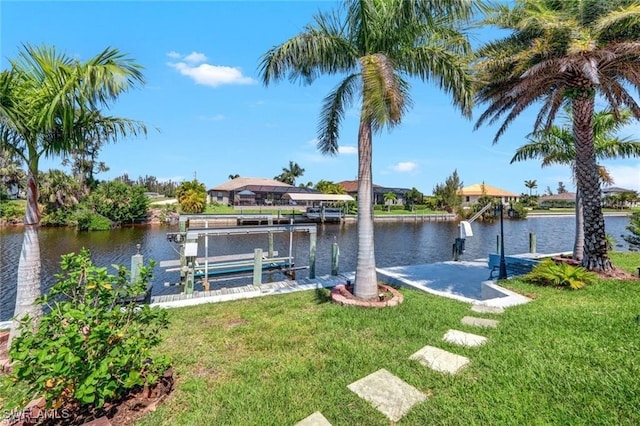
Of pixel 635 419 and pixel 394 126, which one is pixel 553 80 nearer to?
pixel 394 126

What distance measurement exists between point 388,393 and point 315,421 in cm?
80

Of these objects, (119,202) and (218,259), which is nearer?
(218,259)

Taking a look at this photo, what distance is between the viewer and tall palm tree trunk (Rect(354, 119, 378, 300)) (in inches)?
232

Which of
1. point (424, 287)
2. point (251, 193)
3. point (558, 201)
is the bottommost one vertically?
point (424, 287)

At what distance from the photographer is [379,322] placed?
16.1 feet

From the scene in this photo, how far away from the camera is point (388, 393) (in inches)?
119

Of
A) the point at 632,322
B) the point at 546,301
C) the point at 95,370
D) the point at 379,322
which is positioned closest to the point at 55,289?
the point at 95,370

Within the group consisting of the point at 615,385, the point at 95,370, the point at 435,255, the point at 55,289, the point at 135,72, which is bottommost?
the point at 435,255

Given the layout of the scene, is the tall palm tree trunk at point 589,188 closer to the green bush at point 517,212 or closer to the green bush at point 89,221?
the green bush at point 89,221

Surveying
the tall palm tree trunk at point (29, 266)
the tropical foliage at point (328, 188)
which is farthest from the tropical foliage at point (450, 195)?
the tall palm tree trunk at point (29, 266)

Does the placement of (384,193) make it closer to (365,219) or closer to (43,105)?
(365,219)

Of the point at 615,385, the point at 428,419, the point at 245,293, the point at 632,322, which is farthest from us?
the point at 245,293

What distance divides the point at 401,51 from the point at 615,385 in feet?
18.6

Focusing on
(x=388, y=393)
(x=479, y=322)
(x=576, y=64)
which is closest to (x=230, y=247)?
(x=479, y=322)
